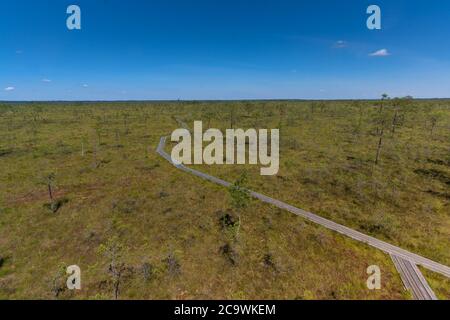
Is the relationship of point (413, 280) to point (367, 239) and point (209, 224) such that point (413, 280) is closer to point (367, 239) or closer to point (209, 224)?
point (367, 239)

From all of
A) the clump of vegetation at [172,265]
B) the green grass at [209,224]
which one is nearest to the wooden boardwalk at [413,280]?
the green grass at [209,224]

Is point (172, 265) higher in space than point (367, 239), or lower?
lower

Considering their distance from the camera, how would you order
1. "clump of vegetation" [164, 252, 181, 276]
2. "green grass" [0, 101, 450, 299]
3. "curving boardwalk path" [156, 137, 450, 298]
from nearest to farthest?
"green grass" [0, 101, 450, 299]
"clump of vegetation" [164, 252, 181, 276]
"curving boardwalk path" [156, 137, 450, 298]

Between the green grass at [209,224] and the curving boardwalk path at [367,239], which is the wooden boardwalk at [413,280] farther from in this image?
the green grass at [209,224]

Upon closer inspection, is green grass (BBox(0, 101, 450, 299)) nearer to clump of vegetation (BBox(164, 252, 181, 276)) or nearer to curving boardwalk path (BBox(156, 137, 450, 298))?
clump of vegetation (BBox(164, 252, 181, 276))

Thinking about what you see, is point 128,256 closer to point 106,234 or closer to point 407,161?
point 106,234

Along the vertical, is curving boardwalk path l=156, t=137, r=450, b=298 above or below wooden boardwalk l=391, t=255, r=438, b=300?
above

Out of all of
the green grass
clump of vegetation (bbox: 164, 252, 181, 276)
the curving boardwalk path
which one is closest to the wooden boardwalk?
the curving boardwalk path

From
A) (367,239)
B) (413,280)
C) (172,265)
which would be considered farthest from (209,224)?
(413,280)
